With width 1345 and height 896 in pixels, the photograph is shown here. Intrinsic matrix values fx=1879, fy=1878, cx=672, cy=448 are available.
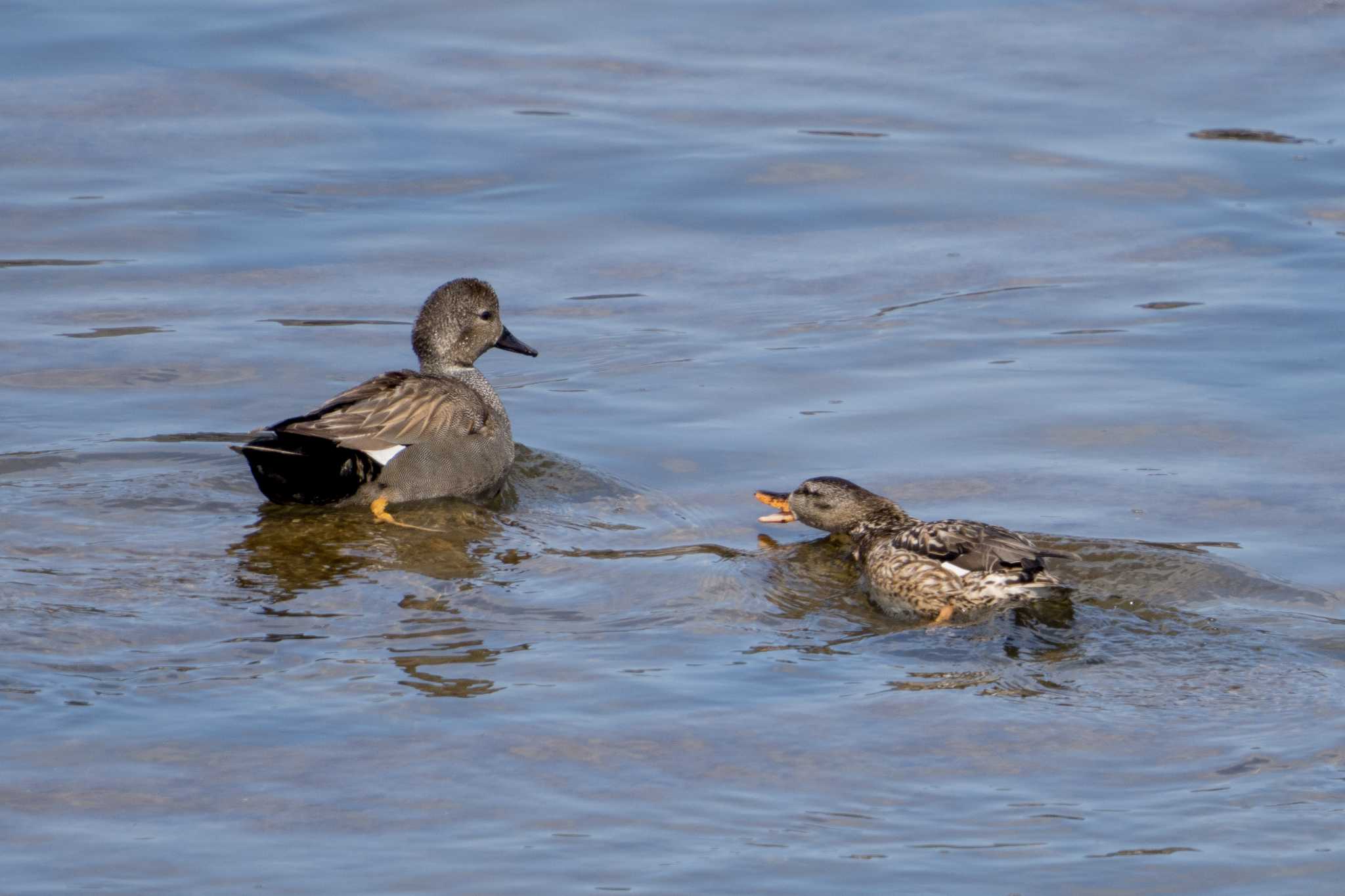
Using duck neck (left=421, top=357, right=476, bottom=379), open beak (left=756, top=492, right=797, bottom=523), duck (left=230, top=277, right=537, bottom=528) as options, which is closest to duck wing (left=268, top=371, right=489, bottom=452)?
duck (left=230, top=277, right=537, bottom=528)

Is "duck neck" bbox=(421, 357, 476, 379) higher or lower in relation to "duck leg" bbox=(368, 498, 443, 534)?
higher

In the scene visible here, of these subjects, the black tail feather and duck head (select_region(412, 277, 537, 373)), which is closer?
the black tail feather

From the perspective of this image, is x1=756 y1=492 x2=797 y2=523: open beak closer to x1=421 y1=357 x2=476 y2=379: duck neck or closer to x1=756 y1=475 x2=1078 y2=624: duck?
x1=756 y1=475 x2=1078 y2=624: duck

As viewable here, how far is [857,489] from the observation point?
8.48 metres

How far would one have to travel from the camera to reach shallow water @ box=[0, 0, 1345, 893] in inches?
225

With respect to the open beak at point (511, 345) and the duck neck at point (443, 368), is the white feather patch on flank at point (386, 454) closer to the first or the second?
the duck neck at point (443, 368)

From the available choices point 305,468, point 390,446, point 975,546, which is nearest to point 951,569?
point 975,546

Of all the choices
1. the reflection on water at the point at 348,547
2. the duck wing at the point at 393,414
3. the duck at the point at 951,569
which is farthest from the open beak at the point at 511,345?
the duck at the point at 951,569

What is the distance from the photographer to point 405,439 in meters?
9.05

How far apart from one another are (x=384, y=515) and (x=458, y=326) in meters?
1.54

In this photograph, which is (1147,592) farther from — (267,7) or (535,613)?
(267,7)

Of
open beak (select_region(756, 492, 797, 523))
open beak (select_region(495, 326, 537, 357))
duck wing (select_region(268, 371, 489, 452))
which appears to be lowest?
open beak (select_region(756, 492, 797, 523))

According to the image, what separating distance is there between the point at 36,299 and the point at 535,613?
5622 mm

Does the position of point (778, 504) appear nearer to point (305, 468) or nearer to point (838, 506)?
point (838, 506)
